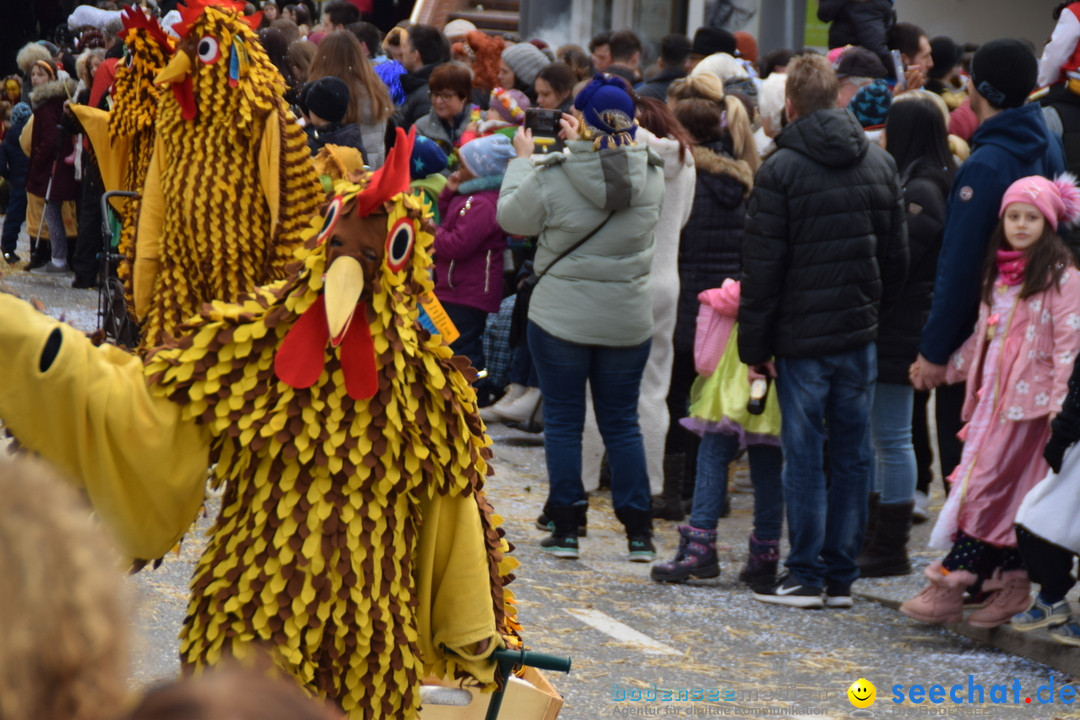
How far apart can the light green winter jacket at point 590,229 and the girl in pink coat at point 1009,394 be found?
137 cm

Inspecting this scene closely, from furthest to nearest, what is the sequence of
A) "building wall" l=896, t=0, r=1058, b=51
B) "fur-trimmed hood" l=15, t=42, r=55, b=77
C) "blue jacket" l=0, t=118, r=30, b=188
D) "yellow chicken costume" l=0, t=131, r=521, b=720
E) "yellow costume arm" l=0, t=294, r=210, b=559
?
"building wall" l=896, t=0, r=1058, b=51, "fur-trimmed hood" l=15, t=42, r=55, b=77, "blue jacket" l=0, t=118, r=30, b=188, "yellow chicken costume" l=0, t=131, r=521, b=720, "yellow costume arm" l=0, t=294, r=210, b=559

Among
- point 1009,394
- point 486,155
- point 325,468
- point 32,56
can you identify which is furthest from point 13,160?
point 325,468

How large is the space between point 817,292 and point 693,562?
1237 mm

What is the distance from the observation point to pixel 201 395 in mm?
2436

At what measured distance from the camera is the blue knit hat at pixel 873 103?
6766 mm

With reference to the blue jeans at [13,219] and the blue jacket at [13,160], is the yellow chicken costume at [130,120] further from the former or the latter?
the blue jacket at [13,160]

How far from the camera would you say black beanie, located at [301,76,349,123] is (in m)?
6.15

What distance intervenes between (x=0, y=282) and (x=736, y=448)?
3.87 m

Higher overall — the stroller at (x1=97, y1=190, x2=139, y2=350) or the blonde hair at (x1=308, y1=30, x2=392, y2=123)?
the blonde hair at (x1=308, y1=30, x2=392, y2=123)

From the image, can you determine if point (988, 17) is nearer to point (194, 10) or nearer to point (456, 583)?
point (194, 10)

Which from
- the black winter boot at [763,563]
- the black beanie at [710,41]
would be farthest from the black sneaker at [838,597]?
the black beanie at [710,41]

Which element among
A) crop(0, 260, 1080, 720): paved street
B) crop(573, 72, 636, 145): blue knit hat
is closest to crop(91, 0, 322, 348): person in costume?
crop(0, 260, 1080, 720): paved street

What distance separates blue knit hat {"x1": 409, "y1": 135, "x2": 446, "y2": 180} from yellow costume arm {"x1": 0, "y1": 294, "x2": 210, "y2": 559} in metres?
4.86

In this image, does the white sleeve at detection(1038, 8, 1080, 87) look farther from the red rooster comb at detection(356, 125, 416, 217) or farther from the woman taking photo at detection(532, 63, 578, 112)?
the red rooster comb at detection(356, 125, 416, 217)
